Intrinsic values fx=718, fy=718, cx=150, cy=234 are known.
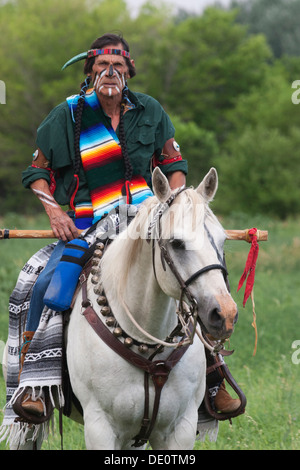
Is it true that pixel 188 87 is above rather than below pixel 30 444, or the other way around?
above

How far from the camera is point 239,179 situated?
40.2 m

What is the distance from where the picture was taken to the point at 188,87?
1978 inches

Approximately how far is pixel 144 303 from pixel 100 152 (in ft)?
4.22

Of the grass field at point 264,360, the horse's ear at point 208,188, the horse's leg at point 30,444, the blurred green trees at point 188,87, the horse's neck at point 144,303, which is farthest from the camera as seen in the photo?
the blurred green trees at point 188,87

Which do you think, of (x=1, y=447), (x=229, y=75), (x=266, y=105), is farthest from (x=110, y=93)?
(x=229, y=75)

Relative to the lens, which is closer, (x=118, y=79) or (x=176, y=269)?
(x=176, y=269)

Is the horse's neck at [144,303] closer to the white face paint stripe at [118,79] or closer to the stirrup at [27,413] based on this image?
the stirrup at [27,413]

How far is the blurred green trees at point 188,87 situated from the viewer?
39.7 metres

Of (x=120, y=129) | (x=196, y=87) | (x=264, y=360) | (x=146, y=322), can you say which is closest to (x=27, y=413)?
(x=146, y=322)

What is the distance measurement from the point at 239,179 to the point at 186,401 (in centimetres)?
3673

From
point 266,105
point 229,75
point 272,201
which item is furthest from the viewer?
point 229,75

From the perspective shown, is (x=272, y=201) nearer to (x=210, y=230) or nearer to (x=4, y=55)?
(x=4, y=55)

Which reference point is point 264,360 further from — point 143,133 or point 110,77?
point 110,77

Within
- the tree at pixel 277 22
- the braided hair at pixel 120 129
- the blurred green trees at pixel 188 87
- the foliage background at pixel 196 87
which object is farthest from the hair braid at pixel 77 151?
the tree at pixel 277 22
